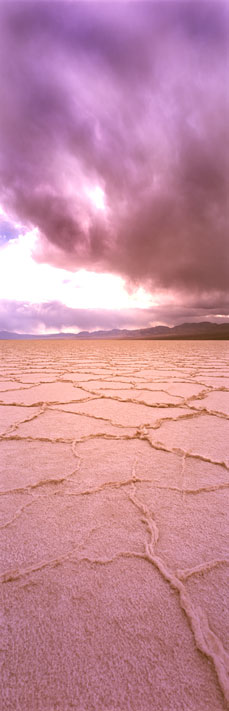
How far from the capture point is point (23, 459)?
1.27 m

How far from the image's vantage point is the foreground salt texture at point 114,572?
1.57 feet

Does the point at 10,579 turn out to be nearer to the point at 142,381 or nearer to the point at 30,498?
the point at 30,498

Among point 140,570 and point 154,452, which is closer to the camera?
point 140,570

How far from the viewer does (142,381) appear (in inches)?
129

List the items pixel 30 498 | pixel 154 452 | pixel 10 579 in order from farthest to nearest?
pixel 154 452 → pixel 30 498 → pixel 10 579

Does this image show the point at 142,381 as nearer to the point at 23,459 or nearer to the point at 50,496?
the point at 23,459

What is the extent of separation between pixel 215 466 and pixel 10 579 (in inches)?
34.2

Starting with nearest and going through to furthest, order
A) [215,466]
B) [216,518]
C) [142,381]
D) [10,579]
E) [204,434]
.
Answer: [10,579] < [216,518] < [215,466] < [204,434] < [142,381]

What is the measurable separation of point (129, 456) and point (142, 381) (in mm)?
2015

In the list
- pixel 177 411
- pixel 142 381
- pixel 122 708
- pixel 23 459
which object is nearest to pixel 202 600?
pixel 122 708

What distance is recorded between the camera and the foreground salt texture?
1.57 ft

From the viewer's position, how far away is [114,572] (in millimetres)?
678

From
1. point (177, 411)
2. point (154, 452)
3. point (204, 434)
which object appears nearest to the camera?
point (154, 452)

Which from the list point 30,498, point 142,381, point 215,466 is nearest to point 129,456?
point 215,466
